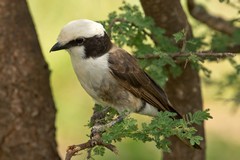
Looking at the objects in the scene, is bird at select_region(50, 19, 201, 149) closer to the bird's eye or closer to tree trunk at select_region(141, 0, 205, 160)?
the bird's eye

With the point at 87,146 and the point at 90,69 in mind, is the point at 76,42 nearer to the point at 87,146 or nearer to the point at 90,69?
the point at 90,69

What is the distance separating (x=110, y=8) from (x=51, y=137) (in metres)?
4.67

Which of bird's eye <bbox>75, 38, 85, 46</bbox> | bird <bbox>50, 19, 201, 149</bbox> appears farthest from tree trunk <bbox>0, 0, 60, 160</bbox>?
bird's eye <bbox>75, 38, 85, 46</bbox>

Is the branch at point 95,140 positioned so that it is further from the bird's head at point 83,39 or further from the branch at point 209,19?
the branch at point 209,19

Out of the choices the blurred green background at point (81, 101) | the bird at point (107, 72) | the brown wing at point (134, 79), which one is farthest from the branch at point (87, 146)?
the blurred green background at point (81, 101)

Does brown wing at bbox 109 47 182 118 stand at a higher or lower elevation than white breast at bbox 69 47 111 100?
higher

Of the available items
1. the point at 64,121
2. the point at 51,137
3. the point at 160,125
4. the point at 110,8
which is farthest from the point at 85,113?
the point at 160,125

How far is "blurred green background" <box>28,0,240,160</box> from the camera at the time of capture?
9.25 m

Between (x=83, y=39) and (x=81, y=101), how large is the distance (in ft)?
17.9

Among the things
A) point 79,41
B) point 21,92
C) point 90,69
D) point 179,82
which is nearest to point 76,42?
point 79,41

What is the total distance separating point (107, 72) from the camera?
197 inches

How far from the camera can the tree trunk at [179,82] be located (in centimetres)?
576

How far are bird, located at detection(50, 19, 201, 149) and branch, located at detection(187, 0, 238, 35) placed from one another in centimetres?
148

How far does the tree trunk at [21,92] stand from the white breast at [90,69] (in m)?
1.14
